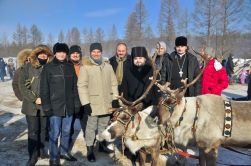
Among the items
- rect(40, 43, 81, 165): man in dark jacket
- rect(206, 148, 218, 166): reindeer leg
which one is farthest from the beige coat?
rect(206, 148, 218, 166): reindeer leg

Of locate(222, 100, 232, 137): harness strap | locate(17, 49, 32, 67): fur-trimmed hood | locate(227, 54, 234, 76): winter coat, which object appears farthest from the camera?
locate(227, 54, 234, 76): winter coat

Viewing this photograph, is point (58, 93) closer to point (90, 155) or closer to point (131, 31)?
Result: point (90, 155)

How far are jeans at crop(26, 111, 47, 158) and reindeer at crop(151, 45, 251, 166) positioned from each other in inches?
96.2

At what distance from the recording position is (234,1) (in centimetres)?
2323

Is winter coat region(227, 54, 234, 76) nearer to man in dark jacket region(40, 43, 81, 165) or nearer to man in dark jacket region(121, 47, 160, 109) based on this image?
man in dark jacket region(121, 47, 160, 109)

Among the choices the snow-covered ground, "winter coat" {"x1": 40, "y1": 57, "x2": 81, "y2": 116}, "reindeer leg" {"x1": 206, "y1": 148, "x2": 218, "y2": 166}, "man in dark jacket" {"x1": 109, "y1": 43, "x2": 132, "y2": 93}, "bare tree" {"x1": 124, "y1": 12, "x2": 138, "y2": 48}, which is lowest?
the snow-covered ground

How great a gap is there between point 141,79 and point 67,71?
1436mm

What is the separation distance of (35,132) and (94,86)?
150 centimetres

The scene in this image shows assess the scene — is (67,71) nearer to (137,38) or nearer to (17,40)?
(137,38)

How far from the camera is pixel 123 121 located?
352 centimetres

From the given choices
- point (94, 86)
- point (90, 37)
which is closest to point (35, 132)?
→ point (94, 86)

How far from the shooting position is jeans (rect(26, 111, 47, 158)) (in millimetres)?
4191

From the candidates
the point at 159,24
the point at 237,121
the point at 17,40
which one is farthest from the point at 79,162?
the point at 17,40

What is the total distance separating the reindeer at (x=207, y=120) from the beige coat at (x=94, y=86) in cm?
138
